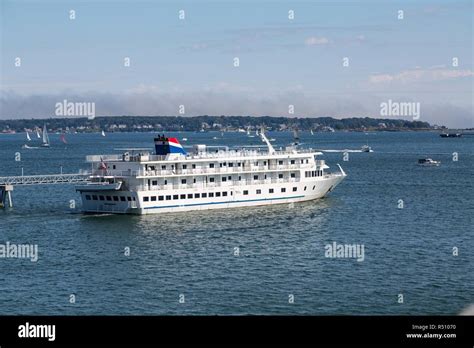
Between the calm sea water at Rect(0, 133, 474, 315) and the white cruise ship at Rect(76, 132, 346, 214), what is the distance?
172 centimetres

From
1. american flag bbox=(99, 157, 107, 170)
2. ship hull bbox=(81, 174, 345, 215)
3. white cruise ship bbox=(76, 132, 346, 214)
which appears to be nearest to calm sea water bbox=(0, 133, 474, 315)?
ship hull bbox=(81, 174, 345, 215)

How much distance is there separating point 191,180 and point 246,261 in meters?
22.6

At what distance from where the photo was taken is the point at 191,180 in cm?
6538

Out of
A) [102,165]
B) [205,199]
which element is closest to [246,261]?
[205,199]

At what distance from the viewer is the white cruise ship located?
204 ft

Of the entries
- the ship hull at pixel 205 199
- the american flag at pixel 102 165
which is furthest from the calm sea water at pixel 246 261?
the american flag at pixel 102 165

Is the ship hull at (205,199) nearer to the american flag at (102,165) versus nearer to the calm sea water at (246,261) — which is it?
the calm sea water at (246,261)

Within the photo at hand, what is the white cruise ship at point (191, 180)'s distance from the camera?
6225cm

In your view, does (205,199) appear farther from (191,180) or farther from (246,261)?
(246,261)

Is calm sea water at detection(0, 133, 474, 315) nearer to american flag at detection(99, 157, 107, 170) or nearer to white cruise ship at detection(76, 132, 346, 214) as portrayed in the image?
white cruise ship at detection(76, 132, 346, 214)

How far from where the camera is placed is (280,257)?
44.9 m

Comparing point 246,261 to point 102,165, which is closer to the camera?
point 246,261

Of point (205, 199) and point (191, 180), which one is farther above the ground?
point (191, 180)

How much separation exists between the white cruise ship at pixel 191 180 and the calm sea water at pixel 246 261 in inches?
67.9
